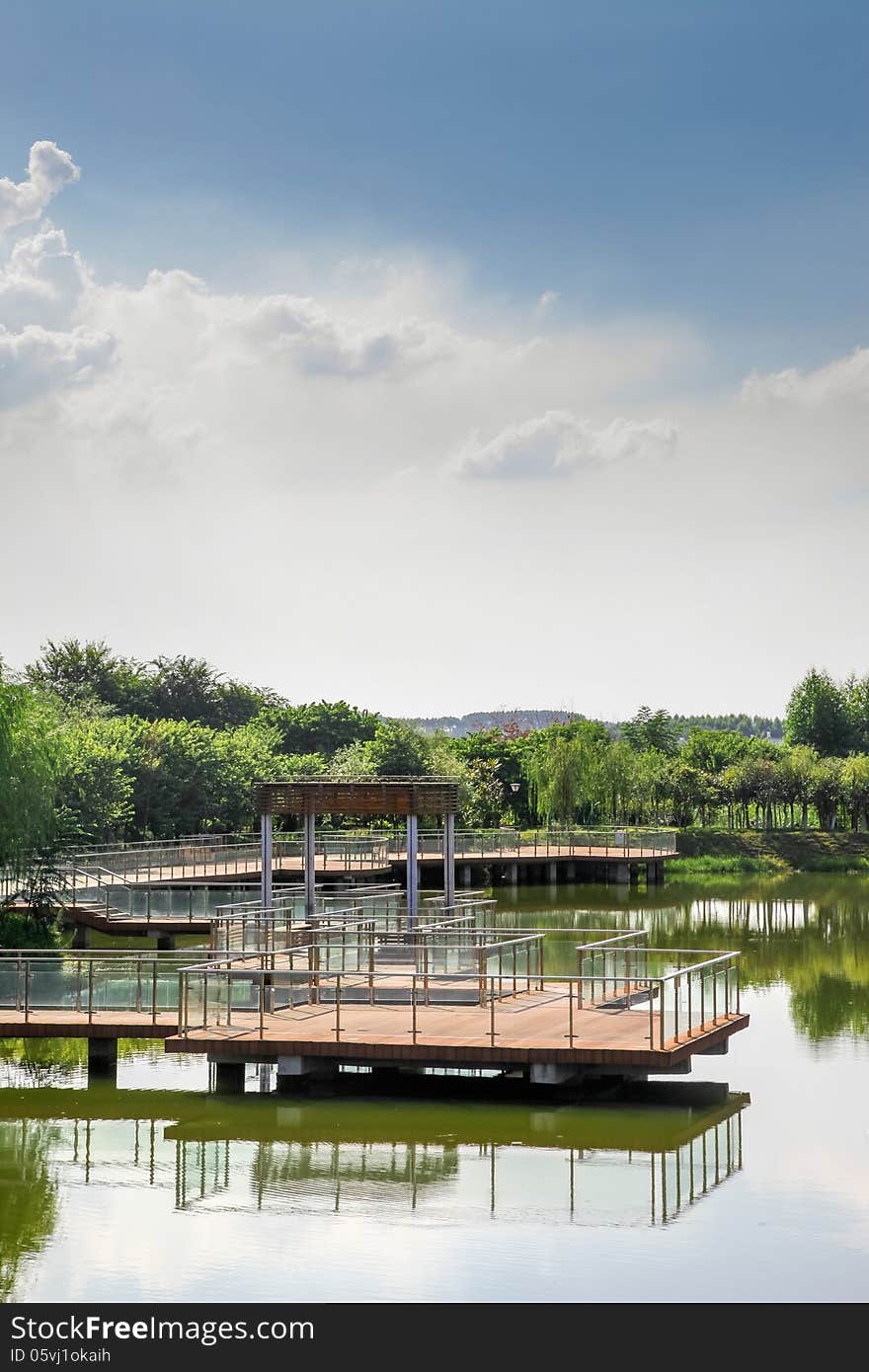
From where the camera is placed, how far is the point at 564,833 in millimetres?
61969

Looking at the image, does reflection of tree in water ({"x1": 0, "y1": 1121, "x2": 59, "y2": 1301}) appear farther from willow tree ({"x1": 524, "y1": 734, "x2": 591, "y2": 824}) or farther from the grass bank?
willow tree ({"x1": 524, "y1": 734, "x2": 591, "y2": 824})

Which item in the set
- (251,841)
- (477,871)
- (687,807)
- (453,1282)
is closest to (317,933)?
(453,1282)

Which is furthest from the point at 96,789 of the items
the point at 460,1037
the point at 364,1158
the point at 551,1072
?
the point at 364,1158

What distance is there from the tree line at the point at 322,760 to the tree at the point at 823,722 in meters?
0.09

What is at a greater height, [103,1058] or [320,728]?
[320,728]

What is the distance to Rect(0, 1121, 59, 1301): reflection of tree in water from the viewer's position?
631 inches

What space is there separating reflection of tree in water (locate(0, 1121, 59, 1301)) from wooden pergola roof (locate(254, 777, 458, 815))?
10811 mm

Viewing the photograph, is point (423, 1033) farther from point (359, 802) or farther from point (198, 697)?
point (198, 697)

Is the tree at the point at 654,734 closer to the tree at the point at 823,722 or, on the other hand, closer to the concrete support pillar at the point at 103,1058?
the tree at the point at 823,722

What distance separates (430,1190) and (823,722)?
81360mm

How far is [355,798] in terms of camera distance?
31750 millimetres

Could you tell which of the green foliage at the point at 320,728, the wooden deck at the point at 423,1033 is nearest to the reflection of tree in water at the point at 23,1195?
the wooden deck at the point at 423,1033

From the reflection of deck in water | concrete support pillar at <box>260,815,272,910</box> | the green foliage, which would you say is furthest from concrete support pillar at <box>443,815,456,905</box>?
the green foliage
